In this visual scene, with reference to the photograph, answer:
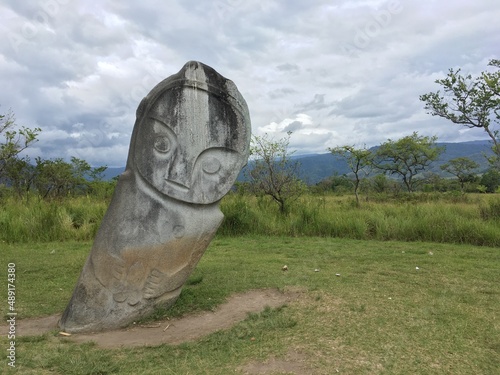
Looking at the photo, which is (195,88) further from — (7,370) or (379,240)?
(379,240)

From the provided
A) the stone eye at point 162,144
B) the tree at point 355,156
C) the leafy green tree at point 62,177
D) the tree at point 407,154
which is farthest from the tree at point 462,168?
the stone eye at point 162,144

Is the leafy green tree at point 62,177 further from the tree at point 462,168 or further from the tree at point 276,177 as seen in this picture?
the tree at point 462,168

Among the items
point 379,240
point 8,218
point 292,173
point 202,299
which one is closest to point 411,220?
point 379,240

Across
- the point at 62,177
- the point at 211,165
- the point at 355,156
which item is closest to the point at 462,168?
the point at 355,156

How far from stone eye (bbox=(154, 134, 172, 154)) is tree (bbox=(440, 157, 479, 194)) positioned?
28.6 metres

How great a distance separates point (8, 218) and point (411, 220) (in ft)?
29.0

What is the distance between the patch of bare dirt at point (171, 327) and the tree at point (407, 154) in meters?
24.2

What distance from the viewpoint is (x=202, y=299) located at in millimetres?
5191

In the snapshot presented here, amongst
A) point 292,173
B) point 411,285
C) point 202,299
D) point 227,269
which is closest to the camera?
point 202,299

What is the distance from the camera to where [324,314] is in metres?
4.56

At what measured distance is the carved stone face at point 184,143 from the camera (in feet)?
14.8

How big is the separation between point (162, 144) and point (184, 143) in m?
0.22

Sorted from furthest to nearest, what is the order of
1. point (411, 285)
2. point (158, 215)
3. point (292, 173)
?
point (292, 173) < point (411, 285) < point (158, 215)

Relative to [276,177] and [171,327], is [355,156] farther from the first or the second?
[171,327]
